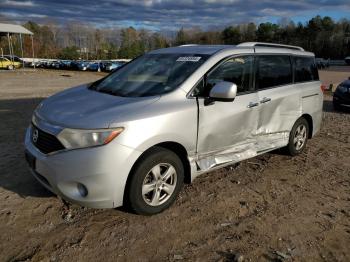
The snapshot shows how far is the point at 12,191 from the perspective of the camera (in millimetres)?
4270

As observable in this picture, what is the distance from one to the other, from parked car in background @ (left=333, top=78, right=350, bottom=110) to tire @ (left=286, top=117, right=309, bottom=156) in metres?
5.74

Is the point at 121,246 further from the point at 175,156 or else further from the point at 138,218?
the point at 175,156

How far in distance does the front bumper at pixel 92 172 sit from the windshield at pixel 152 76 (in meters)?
0.94

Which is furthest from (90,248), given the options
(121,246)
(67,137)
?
(67,137)

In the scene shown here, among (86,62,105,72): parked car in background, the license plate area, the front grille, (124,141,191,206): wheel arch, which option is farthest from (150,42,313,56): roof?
(86,62,105,72): parked car in background

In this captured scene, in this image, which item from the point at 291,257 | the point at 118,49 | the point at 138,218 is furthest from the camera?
the point at 118,49

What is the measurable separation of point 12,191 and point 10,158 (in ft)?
4.00

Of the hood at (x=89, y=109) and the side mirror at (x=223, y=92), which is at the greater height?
the side mirror at (x=223, y=92)

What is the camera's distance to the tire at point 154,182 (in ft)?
11.5

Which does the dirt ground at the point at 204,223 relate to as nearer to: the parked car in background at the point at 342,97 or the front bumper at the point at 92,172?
the front bumper at the point at 92,172

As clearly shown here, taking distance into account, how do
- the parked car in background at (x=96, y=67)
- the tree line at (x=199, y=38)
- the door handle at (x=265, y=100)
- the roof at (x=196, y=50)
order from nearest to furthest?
the roof at (x=196, y=50)
the door handle at (x=265, y=100)
the parked car in background at (x=96, y=67)
the tree line at (x=199, y=38)

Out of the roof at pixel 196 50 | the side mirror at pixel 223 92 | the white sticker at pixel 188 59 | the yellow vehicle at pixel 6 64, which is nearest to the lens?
the side mirror at pixel 223 92

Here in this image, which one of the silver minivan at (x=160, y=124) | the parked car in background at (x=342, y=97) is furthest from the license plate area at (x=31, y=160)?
the parked car in background at (x=342, y=97)

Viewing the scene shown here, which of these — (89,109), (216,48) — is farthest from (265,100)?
(89,109)
